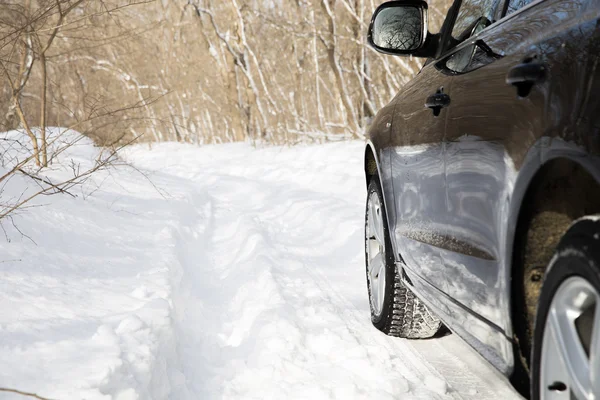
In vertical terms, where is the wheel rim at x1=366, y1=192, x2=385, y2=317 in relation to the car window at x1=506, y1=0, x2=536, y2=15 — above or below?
below

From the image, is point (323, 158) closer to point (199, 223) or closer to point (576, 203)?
point (199, 223)

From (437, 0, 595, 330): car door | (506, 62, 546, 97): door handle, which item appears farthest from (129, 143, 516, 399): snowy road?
(506, 62, 546, 97): door handle

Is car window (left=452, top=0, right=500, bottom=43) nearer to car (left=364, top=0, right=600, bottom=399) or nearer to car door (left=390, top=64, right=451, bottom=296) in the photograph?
car (left=364, top=0, right=600, bottom=399)

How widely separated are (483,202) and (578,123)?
0.58 m

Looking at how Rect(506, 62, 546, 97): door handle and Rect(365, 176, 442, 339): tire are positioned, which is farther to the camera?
Rect(365, 176, 442, 339): tire

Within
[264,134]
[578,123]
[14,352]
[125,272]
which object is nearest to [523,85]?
[578,123]

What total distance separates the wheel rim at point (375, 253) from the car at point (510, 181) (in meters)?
0.57

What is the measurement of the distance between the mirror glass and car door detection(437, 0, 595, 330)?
60cm

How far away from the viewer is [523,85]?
155cm

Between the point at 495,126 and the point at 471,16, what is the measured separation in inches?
42.1

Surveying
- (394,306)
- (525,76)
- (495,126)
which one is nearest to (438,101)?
(495,126)

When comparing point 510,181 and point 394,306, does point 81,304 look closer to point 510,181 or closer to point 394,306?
point 394,306

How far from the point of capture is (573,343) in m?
1.26

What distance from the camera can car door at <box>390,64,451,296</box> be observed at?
2.32m
